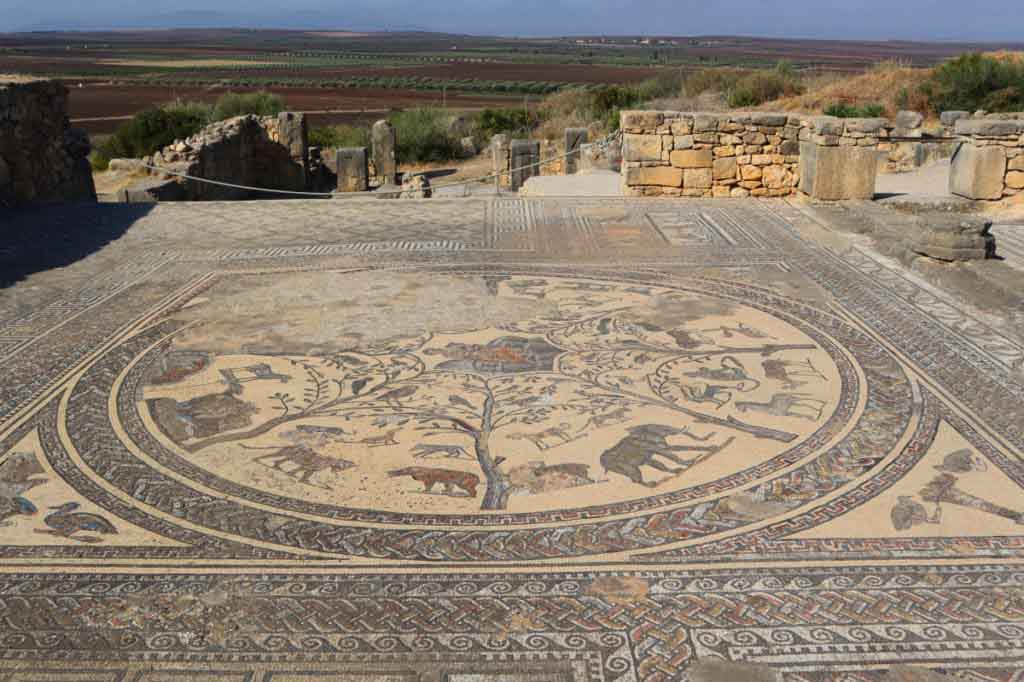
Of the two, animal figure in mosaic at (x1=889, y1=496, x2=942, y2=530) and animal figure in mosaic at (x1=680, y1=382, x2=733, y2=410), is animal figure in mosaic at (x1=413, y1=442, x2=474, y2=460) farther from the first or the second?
animal figure in mosaic at (x1=889, y1=496, x2=942, y2=530)

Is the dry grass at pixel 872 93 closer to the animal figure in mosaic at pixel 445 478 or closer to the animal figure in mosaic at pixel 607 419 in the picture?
the animal figure in mosaic at pixel 607 419

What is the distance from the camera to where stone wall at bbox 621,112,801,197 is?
8.99 metres

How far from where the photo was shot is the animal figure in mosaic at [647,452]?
3.47m

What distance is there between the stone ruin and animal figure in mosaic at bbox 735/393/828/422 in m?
8.20

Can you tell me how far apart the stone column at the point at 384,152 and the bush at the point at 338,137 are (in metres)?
5.07

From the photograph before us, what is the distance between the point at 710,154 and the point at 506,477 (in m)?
6.46

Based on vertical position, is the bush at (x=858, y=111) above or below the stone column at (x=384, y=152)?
above

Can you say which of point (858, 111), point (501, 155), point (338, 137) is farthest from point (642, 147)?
point (338, 137)

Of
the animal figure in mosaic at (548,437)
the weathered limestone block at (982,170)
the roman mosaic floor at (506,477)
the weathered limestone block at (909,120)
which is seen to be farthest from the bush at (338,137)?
the animal figure in mosaic at (548,437)

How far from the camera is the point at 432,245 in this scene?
23.1 ft

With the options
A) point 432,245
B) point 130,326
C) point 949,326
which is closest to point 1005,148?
point 949,326

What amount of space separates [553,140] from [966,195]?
1444 cm

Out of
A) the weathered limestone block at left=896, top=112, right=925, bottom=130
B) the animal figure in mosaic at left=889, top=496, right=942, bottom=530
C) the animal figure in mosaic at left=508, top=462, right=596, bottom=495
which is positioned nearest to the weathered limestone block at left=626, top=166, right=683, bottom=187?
the animal figure in mosaic at left=508, top=462, right=596, bottom=495

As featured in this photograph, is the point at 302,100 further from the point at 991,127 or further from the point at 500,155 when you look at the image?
the point at 991,127
